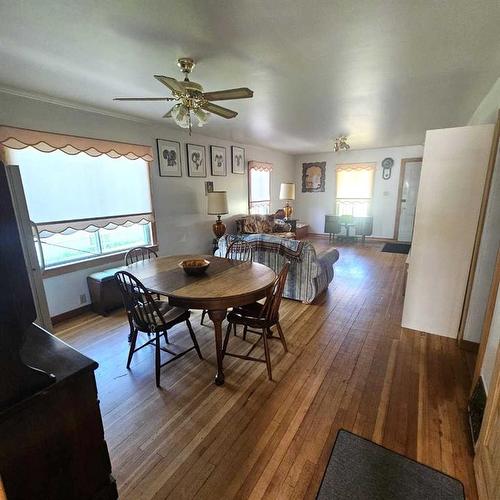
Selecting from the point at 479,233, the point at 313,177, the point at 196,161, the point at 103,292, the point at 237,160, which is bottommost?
the point at 103,292

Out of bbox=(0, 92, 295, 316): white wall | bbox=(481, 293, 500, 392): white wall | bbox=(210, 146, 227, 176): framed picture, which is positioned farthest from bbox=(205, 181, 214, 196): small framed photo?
bbox=(481, 293, 500, 392): white wall

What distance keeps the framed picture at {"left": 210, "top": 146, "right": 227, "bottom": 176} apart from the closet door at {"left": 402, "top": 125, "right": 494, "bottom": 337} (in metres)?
3.69

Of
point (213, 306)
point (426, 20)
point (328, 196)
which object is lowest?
point (213, 306)

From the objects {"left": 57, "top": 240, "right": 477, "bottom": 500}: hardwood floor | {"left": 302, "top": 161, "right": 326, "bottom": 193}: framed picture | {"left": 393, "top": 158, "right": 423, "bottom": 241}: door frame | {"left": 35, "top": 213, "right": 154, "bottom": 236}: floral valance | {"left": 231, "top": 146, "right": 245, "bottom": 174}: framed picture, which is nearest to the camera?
{"left": 57, "top": 240, "right": 477, "bottom": 500}: hardwood floor

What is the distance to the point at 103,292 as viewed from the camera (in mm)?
3268

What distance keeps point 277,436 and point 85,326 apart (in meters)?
2.52

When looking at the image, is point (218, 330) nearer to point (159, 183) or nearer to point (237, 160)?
point (159, 183)

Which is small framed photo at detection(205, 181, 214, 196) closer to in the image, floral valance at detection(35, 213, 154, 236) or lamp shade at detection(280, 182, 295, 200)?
floral valance at detection(35, 213, 154, 236)

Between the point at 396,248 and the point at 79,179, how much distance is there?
6.57m

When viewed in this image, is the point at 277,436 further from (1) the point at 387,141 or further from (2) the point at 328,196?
(2) the point at 328,196

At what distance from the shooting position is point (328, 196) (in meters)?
7.97

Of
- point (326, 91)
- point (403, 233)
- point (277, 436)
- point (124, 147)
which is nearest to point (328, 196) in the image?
point (403, 233)

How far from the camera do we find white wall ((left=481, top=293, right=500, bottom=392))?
1644 mm

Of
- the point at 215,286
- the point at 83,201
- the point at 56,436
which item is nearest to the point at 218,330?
the point at 215,286
